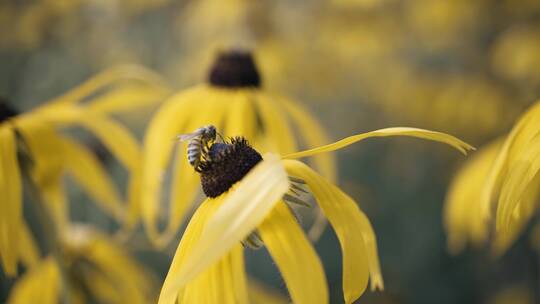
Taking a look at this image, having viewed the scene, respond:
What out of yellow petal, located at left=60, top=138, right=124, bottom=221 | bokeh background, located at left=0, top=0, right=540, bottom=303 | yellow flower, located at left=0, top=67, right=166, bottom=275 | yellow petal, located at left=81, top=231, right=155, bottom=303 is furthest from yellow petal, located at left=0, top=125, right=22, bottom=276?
bokeh background, located at left=0, top=0, right=540, bottom=303

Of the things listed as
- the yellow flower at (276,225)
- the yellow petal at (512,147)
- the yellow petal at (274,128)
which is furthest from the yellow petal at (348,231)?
the yellow petal at (274,128)

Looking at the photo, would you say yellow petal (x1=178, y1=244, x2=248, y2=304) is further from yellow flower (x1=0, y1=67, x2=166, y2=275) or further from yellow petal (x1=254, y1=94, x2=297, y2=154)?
yellow petal (x1=254, y1=94, x2=297, y2=154)

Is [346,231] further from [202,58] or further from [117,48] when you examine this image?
[117,48]

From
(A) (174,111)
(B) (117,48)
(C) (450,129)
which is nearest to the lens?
(A) (174,111)

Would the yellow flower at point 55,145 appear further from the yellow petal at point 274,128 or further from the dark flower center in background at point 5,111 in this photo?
the yellow petal at point 274,128

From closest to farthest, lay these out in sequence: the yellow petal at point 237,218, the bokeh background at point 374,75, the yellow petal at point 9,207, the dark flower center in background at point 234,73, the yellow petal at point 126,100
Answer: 1. the yellow petal at point 237,218
2. the yellow petal at point 9,207
3. the yellow petal at point 126,100
4. the dark flower center in background at point 234,73
5. the bokeh background at point 374,75

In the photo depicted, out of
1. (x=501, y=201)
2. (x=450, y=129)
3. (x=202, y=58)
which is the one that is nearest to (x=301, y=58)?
(x=202, y=58)
